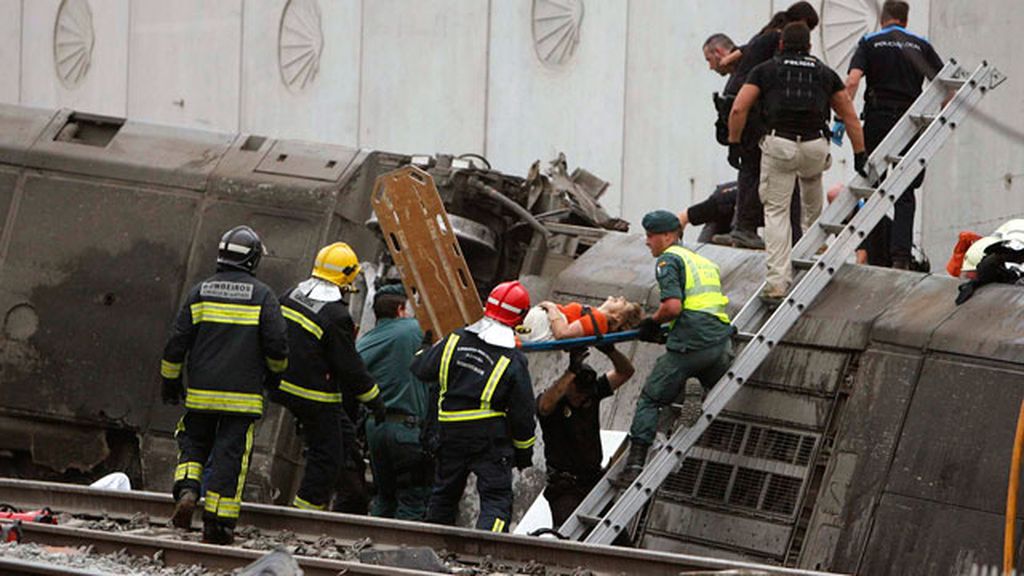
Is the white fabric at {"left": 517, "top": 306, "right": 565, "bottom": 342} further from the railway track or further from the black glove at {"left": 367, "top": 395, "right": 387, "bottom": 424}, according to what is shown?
the railway track

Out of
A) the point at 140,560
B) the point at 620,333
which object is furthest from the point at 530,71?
the point at 140,560

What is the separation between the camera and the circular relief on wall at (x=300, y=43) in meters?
22.6

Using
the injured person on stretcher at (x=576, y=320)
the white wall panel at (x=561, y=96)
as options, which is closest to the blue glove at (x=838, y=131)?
the injured person on stretcher at (x=576, y=320)

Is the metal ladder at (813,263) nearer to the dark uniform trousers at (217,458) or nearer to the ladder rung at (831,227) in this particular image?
the ladder rung at (831,227)

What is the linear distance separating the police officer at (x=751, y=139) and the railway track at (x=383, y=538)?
9.77ft

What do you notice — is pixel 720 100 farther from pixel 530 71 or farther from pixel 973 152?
pixel 530 71

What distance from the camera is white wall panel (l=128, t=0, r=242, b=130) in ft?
77.2

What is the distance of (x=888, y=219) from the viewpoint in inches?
500

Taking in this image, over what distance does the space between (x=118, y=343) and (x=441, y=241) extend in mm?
2587

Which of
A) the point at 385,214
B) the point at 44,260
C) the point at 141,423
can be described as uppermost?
the point at 385,214

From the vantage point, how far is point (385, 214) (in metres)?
11.9

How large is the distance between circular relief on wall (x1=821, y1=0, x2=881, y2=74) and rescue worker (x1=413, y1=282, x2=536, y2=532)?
31.8 feet

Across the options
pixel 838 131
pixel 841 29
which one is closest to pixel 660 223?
pixel 838 131

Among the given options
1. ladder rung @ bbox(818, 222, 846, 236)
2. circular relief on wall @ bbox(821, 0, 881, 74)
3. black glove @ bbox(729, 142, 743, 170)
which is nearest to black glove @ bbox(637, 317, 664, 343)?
ladder rung @ bbox(818, 222, 846, 236)
